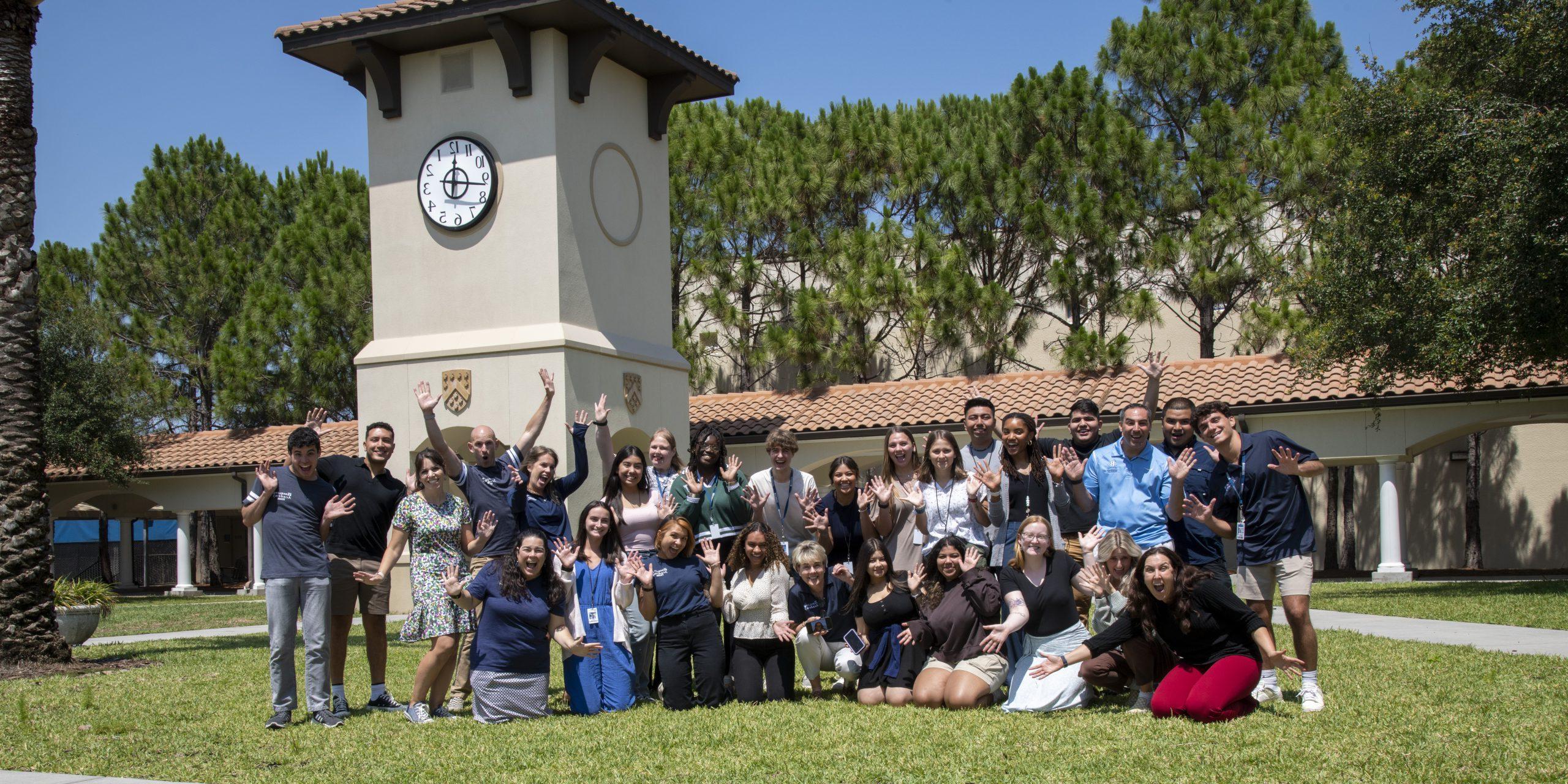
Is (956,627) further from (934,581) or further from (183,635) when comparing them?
(183,635)

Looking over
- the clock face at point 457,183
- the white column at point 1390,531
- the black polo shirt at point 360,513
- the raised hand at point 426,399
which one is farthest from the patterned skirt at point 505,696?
the white column at point 1390,531

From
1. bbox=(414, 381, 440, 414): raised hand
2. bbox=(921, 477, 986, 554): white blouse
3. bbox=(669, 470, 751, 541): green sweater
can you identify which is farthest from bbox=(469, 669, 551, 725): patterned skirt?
bbox=(921, 477, 986, 554): white blouse

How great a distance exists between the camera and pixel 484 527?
7.85 meters

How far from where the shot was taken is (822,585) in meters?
8.12

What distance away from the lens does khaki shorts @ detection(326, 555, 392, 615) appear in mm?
7691

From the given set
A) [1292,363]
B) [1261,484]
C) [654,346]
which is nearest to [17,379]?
[654,346]

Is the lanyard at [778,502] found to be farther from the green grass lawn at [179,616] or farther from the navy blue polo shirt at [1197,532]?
the green grass lawn at [179,616]

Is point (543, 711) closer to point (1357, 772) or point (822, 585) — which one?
point (822, 585)

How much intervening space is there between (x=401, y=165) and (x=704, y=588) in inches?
418

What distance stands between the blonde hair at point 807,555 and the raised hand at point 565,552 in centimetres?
137

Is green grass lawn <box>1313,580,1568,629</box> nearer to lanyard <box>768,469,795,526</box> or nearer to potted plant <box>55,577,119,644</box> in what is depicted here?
lanyard <box>768,469,795,526</box>

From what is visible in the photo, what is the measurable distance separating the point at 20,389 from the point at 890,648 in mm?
7613

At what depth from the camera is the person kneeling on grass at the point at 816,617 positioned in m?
7.96

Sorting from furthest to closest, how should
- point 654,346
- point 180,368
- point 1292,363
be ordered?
point 180,368 → point 1292,363 → point 654,346
